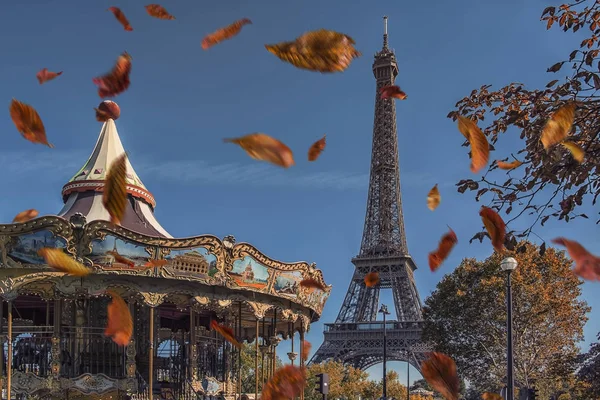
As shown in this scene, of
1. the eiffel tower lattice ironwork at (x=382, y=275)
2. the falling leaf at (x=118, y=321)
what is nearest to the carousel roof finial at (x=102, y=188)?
the falling leaf at (x=118, y=321)

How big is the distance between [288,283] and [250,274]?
70.3 inches

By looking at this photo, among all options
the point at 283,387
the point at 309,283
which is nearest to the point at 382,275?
the point at 309,283

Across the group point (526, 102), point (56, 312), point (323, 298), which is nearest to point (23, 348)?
point (56, 312)

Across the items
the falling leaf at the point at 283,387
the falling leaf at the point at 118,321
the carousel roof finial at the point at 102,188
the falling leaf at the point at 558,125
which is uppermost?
the carousel roof finial at the point at 102,188

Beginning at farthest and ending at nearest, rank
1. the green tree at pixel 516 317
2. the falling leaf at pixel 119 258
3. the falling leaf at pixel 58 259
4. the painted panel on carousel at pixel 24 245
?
the green tree at pixel 516 317
the falling leaf at pixel 119 258
the painted panel on carousel at pixel 24 245
the falling leaf at pixel 58 259

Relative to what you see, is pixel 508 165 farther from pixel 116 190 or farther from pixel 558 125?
pixel 116 190

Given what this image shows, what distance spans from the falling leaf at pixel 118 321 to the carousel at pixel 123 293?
35 cm

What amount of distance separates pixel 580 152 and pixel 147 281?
13.9m

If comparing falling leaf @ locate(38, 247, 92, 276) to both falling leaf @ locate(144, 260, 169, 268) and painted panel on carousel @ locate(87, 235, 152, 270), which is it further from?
falling leaf @ locate(144, 260, 169, 268)

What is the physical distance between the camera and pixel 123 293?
19125 millimetres

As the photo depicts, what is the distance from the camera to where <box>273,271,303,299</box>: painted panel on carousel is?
21.0 m

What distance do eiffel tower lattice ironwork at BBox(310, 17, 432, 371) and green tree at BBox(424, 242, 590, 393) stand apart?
15735 millimetres

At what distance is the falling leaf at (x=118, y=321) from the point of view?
17970mm

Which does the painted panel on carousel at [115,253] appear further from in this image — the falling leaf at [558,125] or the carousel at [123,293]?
the falling leaf at [558,125]
